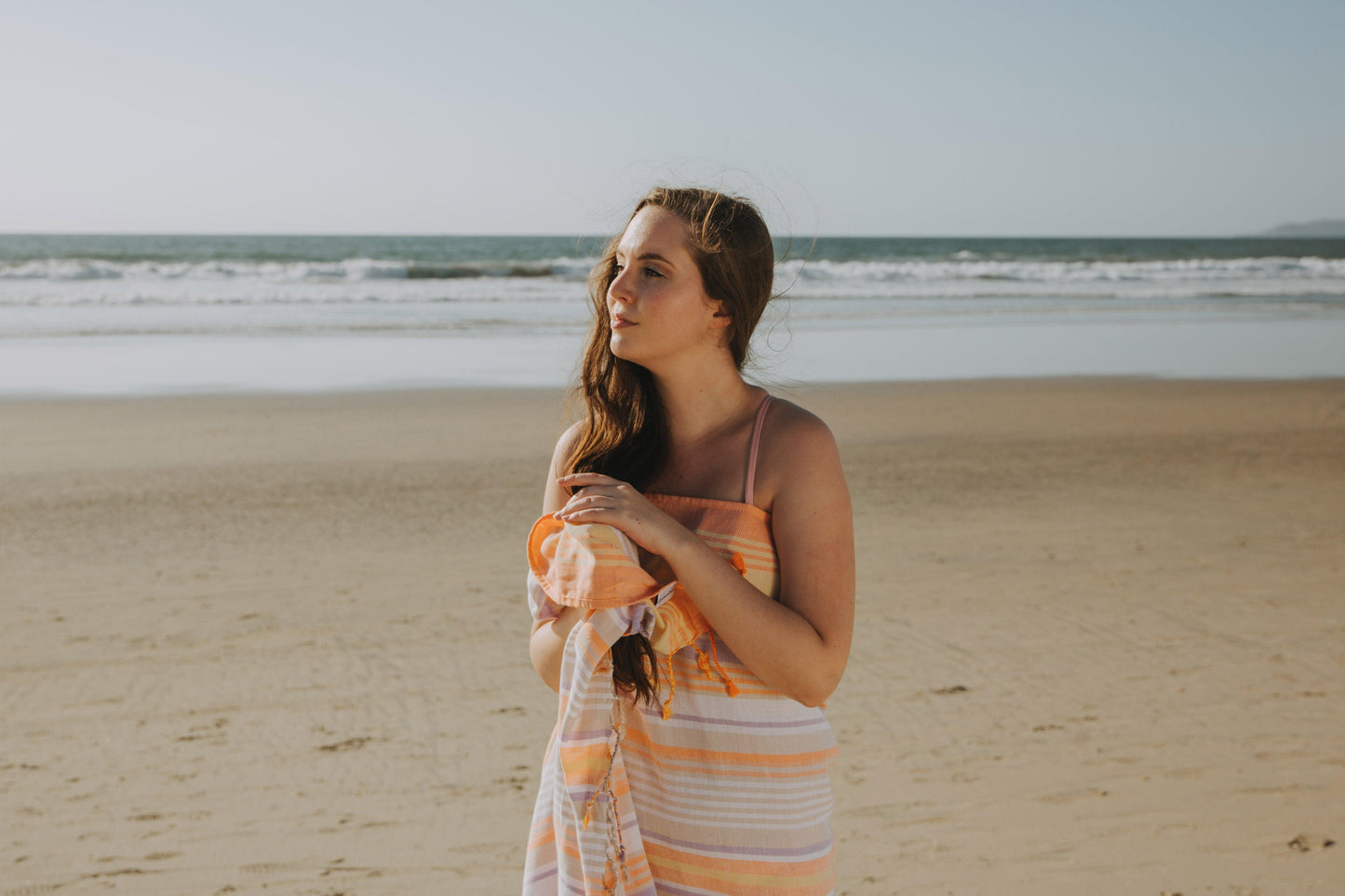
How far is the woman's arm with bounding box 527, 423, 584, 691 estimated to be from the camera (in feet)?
5.73

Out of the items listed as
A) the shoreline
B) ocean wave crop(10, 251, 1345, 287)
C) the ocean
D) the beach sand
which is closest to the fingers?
the ocean

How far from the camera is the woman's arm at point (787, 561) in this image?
1593mm

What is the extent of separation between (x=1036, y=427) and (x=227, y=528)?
7666 millimetres

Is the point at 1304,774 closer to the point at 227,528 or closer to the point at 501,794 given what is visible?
the point at 501,794

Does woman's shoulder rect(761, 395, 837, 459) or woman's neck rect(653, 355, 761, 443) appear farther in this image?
woman's neck rect(653, 355, 761, 443)

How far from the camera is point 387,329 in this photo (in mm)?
19781

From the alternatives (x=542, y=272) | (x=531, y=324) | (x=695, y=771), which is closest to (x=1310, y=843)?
(x=695, y=771)

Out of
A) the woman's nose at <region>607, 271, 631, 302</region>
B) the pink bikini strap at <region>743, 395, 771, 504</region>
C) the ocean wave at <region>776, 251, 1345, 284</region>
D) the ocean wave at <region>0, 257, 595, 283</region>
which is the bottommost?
the ocean wave at <region>0, 257, 595, 283</region>

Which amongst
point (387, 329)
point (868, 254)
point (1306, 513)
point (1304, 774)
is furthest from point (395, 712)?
point (868, 254)

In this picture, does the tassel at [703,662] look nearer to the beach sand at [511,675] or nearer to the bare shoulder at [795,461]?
the bare shoulder at [795,461]

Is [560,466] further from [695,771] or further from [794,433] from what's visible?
[695,771]

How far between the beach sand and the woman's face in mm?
2229

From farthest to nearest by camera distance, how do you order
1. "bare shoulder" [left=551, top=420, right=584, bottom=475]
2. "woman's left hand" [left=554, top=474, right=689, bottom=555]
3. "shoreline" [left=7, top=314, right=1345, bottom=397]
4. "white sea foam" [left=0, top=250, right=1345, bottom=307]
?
"white sea foam" [left=0, top=250, right=1345, bottom=307] → "shoreline" [left=7, top=314, right=1345, bottom=397] → "bare shoulder" [left=551, top=420, right=584, bottom=475] → "woman's left hand" [left=554, top=474, right=689, bottom=555]

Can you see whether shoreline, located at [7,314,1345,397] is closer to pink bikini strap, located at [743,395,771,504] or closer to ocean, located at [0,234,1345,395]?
ocean, located at [0,234,1345,395]
